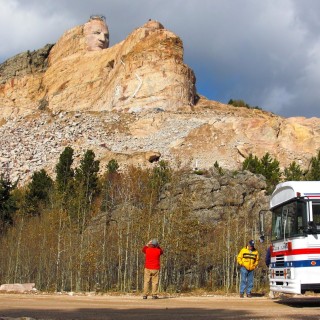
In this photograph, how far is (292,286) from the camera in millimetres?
12969

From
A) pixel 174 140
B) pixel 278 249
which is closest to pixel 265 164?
pixel 174 140

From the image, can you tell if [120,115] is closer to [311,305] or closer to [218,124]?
[218,124]

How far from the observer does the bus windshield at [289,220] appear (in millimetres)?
13032

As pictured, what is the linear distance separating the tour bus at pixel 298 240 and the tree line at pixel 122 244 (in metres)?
7.80

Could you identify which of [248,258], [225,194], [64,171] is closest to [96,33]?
[64,171]

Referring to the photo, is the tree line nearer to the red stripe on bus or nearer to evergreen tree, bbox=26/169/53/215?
evergreen tree, bbox=26/169/53/215

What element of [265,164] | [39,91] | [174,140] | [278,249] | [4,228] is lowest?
[278,249]

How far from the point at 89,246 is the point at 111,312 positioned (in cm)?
1553

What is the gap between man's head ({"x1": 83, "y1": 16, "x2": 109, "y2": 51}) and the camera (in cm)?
11288

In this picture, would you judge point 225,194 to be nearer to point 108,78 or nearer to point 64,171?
point 64,171

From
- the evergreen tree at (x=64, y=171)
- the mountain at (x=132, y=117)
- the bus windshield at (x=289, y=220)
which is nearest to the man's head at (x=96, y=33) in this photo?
the mountain at (x=132, y=117)

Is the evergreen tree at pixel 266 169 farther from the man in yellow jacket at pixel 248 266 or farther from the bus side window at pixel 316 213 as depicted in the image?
the bus side window at pixel 316 213

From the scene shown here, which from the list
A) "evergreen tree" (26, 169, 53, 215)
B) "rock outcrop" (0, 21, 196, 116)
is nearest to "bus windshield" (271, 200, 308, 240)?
"evergreen tree" (26, 169, 53, 215)

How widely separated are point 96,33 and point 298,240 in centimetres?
10621
